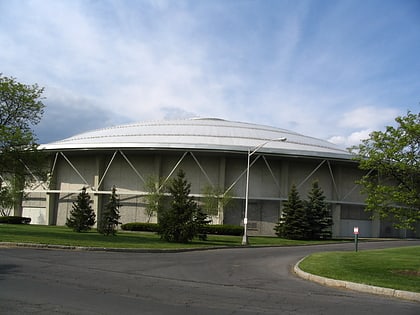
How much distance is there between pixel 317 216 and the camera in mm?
42125

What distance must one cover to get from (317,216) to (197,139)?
14.6 metres

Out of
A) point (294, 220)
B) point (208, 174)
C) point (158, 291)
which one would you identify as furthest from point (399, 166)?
point (208, 174)

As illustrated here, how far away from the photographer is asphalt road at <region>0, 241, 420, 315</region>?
814 cm

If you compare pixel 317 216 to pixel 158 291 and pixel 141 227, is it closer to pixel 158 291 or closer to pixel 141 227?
pixel 141 227

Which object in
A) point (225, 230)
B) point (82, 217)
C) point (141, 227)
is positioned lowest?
point (141, 227)

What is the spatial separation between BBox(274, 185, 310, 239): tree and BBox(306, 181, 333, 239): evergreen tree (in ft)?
2.53

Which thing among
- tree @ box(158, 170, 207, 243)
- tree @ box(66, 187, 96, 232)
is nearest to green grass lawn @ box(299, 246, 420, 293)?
tree @ box(158, 170, 207, 243)

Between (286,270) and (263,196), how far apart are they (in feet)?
98.8

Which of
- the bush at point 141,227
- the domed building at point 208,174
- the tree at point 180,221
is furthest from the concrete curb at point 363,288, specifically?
the domed building at point 208,174

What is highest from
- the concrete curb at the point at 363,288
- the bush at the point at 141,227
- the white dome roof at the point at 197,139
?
the white dome roof at the point at 197,139

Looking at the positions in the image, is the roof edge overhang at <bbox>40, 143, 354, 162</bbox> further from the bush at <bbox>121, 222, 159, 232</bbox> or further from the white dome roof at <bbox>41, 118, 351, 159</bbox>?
the bush at <bbox>121, 222, 159, 232</bbox>

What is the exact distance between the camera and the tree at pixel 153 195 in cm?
4362

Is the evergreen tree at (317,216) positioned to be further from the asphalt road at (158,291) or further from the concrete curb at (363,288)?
the concrete curb at (363,288)

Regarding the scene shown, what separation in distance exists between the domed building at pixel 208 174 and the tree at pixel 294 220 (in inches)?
141
